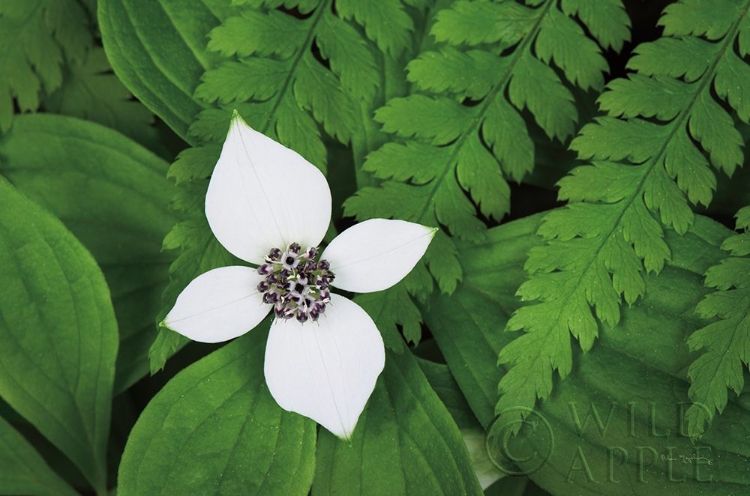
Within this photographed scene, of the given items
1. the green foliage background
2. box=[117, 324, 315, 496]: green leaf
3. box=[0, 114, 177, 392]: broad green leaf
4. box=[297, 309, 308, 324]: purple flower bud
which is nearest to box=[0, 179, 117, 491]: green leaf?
the green foliage background

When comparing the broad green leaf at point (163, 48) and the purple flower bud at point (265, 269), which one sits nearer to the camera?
the purple flower bud at point (265, 269)

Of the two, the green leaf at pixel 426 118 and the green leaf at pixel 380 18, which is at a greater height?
the green leaf at pixel 380 18

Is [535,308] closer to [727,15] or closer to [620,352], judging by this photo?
[620,352]

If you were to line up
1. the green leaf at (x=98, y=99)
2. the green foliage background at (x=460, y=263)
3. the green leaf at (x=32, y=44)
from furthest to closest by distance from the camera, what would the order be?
the green leaf at (x=98, y=99) < the green leaf at (x=32, y=44) < the green foliage background at (x=460, y=263)

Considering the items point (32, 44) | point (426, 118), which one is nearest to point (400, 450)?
point (426, 118)

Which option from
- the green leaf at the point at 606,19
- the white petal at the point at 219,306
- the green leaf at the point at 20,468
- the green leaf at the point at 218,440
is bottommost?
the green leaf at the point at 20,468

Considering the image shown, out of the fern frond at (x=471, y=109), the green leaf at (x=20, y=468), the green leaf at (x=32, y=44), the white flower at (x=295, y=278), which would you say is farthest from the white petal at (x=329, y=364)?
the green leaf at (x=32, y=44)

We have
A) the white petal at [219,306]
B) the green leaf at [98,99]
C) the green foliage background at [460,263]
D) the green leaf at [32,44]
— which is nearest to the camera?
the white petal at [219,306]

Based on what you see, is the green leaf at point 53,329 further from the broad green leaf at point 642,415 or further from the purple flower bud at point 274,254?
the broad green leaf at point 642,415
